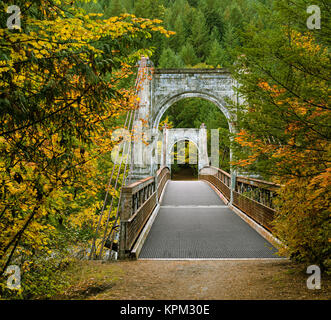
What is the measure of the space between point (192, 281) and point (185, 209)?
610cm

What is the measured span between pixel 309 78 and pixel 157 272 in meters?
3.00

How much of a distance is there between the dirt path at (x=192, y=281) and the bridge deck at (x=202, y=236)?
0.39m

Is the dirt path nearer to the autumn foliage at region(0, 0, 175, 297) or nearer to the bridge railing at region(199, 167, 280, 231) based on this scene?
the autumn foliage at region(0, 0, 175, 297)

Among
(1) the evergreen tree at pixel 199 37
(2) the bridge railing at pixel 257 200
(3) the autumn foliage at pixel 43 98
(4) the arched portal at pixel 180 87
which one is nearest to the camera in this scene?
(3) the autumn foliage at pixel 43 98

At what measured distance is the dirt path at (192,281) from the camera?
298 cm

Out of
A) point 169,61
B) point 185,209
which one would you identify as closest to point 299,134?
point 185,209

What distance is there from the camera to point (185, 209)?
379 inches

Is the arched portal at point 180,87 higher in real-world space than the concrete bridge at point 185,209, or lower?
higher

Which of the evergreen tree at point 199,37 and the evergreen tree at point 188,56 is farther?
the evergreen tree at point 199,37

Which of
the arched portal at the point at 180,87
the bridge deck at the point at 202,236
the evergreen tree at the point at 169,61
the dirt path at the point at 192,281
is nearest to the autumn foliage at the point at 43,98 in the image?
the dirt path at the point at 192,281

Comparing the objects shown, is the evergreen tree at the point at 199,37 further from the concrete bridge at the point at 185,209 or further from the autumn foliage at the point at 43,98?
the autumn foliage at the point at 43,98

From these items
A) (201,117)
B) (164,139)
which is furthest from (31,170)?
(201,117)
